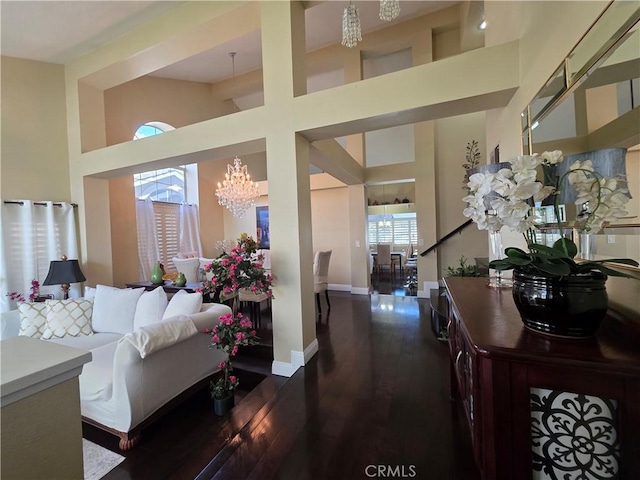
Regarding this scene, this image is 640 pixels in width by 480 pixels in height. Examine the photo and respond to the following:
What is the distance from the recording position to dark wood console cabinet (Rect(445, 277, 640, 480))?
772 millimetres

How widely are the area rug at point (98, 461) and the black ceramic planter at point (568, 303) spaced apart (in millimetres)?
2674

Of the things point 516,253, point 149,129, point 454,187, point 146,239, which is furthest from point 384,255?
point 516,253

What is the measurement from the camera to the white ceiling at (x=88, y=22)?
10.7ft

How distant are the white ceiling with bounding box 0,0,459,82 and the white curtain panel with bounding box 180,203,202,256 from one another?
3234mm

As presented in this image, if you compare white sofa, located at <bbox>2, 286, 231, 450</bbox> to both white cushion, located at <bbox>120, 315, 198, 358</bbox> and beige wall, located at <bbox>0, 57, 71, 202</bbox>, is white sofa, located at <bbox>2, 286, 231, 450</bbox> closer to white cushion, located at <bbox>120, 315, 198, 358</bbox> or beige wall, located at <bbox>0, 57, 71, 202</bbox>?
white cushion, located at <bbox>120, 315, 198, 358</bbox>

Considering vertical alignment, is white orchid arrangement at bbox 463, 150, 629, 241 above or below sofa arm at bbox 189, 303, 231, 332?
above

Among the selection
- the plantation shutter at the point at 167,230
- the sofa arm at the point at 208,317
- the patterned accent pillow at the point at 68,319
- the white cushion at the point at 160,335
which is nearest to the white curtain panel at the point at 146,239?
the plantation shutter at the point at 167,230

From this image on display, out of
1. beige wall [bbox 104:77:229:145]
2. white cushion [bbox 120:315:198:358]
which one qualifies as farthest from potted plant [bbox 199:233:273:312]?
beige wall [bbox 104:77:229:145]

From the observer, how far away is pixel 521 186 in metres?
0.93

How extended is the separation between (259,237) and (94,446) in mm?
5354

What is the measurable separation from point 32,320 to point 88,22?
3.85 metres

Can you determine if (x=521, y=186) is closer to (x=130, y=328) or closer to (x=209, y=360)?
(x=209, y=360)

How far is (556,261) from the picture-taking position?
0.93m

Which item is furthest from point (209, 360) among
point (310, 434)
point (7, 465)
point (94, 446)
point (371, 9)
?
point (371, 9)
